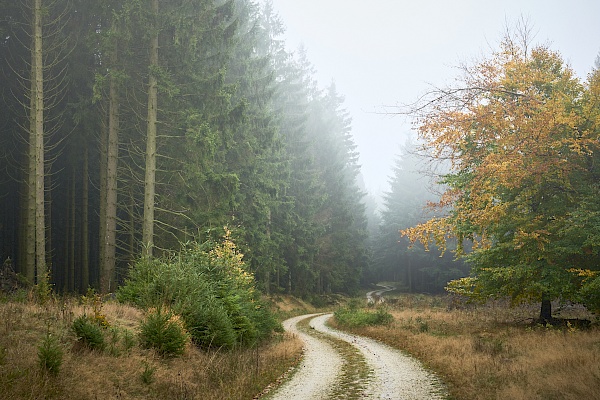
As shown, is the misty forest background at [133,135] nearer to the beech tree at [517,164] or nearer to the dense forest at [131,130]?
the dense forest at [131,130]

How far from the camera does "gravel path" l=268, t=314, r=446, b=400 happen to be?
8531 millimetres

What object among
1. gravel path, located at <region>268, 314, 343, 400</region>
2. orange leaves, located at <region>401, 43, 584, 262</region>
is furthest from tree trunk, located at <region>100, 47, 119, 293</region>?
orange leaves, located at <region>401, 43, 584, 262</region>

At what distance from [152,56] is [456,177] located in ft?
45.9

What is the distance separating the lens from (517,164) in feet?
29.9

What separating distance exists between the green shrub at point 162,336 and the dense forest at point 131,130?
4.15 m

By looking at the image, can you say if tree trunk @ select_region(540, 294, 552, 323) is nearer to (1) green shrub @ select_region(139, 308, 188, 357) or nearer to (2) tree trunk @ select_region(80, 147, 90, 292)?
(1) green shrub @ select_region(139, 308, 188, 357)

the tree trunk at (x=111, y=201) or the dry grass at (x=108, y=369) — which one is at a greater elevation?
the tree trunk at (x=111, y=201)

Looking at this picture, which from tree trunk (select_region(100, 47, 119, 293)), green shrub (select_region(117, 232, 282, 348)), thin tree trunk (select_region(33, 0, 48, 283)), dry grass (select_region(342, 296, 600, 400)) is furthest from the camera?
tree trunk (select_region(100, 47, 119, 293))

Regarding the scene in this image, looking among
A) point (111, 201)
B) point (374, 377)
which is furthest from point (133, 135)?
point (374, 377)

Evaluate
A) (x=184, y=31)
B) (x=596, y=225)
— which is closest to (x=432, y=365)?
(x=596, y=225)

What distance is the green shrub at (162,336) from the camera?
29.1 ft

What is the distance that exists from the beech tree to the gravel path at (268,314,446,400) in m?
3.65

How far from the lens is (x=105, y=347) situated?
7.84 meters

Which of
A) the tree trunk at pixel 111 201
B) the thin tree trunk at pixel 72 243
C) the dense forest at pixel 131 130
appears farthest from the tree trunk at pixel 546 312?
the thin tree trunk at pixel 72 243
